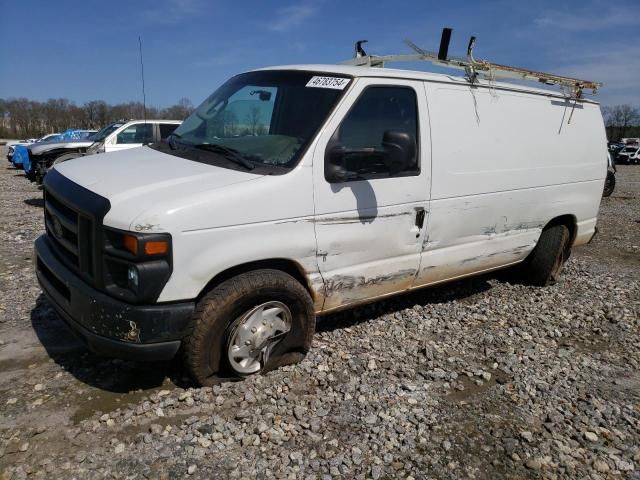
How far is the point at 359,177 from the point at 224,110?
1.36m

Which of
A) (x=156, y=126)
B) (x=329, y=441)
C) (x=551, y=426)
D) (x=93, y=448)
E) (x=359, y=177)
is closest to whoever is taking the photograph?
(x=93, y=448)

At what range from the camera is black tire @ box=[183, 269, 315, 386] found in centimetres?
303

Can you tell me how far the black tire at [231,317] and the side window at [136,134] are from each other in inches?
343

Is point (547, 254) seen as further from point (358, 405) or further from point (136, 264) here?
point (136, 264)

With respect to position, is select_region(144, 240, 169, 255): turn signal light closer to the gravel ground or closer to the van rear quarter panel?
the gravel ground

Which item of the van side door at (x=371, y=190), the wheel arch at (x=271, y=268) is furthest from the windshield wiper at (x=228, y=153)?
the wheel arch at (x=271, y=268)

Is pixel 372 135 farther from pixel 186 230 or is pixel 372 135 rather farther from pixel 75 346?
pixel 75 346

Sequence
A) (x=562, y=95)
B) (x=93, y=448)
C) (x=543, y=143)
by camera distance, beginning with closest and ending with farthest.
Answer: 1. (x=93, y=448)
2. (x=543, y=143)
3. (x=562, y=95)

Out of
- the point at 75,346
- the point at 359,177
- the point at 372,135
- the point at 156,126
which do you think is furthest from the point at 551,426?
the point at 156,126

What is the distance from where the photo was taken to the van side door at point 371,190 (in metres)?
3.39

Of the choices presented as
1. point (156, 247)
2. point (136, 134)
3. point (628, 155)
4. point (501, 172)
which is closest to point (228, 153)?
point (156, 247)

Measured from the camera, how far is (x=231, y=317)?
3152 mm

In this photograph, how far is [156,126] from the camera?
1110 centimetres

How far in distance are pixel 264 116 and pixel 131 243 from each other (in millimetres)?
1676
